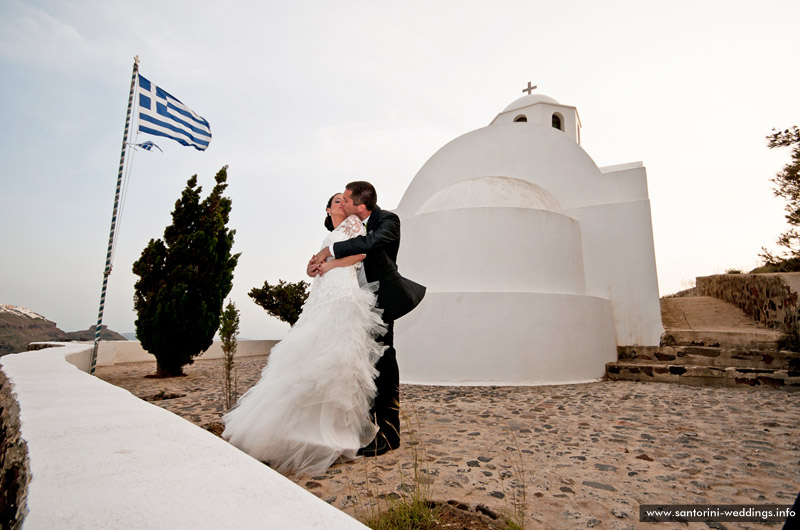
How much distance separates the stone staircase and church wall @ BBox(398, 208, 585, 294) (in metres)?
1.81

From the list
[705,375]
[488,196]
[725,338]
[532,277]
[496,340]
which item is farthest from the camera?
[488,196]

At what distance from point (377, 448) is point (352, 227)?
1.64m

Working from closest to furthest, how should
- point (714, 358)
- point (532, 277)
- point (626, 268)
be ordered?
1. point (714, 358)
2. point (532, 277)
3. point (626, 268)

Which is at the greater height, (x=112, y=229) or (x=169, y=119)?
(x=169, y=119)

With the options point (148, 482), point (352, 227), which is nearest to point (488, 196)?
point (352, 227)

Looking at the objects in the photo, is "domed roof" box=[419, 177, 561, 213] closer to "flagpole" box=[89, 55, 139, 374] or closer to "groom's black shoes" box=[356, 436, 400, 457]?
"groom's black shoes" box=[356, 436, 400, 457]

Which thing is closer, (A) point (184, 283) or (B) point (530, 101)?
(A) point (184, 283)

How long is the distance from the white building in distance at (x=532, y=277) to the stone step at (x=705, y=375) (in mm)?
385

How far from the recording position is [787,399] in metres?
5.11

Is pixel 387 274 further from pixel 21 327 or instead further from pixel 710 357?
pixel 21 327

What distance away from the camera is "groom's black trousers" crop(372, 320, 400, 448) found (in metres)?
2.99

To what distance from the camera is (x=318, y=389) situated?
2.60 metres

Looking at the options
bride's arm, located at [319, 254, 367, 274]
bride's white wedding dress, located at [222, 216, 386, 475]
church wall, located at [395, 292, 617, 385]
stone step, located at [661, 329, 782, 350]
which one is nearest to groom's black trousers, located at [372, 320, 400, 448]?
bride's white wedding dress, located at [222, 216, 386, 475]

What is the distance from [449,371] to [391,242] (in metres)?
4.05
